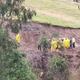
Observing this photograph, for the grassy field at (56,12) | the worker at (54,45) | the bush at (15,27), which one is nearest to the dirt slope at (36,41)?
the worker at (54,45)

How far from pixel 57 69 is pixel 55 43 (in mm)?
1813

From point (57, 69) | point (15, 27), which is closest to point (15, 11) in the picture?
point (15, 27)

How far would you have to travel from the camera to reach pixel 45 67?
2606 centimetres

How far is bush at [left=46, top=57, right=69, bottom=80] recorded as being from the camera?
2512 centimetres

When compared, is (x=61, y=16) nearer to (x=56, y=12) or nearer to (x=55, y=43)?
(x=56, y=12)

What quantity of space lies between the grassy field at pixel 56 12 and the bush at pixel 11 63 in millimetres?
5737

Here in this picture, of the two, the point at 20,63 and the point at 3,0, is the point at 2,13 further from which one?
the point at 20,63

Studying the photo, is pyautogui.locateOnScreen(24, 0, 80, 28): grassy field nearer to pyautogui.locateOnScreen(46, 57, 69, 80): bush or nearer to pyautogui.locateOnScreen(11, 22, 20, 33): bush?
pyautogui.locateOnScreen(46, 57, 69, 80): bush

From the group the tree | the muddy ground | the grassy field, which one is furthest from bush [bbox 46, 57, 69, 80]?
the tree

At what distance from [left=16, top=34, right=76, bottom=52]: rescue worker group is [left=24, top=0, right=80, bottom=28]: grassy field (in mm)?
2271

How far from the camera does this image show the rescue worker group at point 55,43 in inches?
1031

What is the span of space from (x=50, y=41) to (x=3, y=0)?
7127 millimetres

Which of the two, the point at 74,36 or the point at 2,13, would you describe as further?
the point at 74,36

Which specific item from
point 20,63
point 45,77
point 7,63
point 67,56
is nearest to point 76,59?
point 67,56
